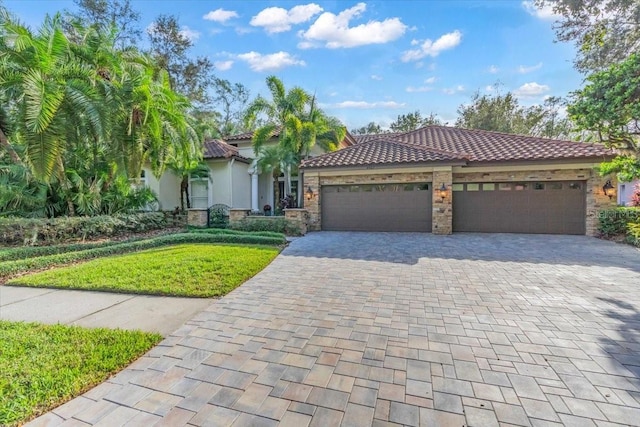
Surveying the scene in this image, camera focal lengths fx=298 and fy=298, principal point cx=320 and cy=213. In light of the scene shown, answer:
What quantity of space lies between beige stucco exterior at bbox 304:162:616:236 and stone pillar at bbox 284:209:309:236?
3.42ft

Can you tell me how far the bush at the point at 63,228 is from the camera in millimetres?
9969

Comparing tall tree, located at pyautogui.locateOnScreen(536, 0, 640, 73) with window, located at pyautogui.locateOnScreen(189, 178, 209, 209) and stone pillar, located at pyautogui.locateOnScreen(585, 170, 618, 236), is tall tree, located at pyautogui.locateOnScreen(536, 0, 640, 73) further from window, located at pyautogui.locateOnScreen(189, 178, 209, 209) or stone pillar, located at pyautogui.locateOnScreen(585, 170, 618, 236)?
window, located at pyautogui.locateOnScreen(189, 178, 209, 209)

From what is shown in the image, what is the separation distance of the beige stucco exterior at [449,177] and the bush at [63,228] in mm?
7929

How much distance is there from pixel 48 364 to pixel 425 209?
12440 millimetres

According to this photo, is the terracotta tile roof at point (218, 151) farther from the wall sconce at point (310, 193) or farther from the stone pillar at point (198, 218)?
the wall sconce at point (310, 193)

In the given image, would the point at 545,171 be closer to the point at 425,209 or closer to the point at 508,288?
the point at 425,209

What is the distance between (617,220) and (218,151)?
18.6 m

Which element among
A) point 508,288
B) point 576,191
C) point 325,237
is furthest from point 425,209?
point 508,288

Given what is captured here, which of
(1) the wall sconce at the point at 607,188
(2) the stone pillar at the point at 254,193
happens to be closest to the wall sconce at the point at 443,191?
(1) the wall sconce at the point at 607,188

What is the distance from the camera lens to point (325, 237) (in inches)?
470

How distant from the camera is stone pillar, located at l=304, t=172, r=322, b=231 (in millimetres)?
14086

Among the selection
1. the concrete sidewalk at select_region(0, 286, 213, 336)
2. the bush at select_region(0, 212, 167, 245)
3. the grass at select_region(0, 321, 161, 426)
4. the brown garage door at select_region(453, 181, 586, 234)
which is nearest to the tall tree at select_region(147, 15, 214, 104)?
the bush at select_region(0, 212, 167, 245)

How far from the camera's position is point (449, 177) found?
1227 centimetres

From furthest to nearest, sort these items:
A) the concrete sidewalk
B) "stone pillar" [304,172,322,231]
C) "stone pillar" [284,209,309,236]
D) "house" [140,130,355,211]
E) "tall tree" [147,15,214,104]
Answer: "tall tree" [147,15,214,104] < "house" [140,130,355,211] < "stone pillar" [304,172,322,231] < "stone pillar" [284,209,309,236] < the concrete sidewalk
